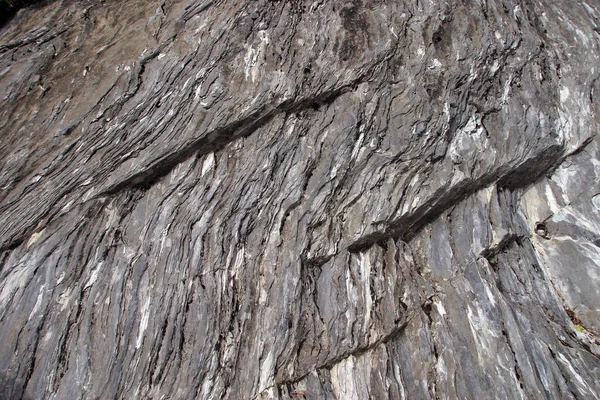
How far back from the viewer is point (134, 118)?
801 centimetres

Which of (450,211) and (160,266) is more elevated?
(160,266)

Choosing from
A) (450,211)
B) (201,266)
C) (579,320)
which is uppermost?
(201,266)

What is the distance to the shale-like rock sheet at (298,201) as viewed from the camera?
683 cm

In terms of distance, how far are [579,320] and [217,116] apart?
24.5 ft

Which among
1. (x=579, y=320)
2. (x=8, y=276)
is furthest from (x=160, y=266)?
(x=579, y=320)

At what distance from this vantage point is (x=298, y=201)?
26.1ft

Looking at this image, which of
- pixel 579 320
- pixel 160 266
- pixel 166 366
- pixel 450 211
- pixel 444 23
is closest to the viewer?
pixel 166 366

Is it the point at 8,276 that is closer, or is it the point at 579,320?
the point at 8,276

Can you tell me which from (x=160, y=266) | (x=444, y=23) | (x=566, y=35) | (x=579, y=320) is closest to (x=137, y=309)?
(x=160, y=266)

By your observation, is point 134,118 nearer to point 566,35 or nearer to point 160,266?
point 160,266

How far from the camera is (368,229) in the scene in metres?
7.97

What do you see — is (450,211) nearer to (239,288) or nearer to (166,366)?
(239,288)

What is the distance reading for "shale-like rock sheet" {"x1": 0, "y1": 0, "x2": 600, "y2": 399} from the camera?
683cm

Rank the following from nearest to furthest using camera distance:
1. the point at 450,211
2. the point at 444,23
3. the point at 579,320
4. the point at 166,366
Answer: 1. the point at 166,366
2. the point at 579,320
3. the point at 450,211
4. the point at 444,23
